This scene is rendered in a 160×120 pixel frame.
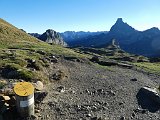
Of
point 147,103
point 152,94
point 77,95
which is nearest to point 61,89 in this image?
point 77,95

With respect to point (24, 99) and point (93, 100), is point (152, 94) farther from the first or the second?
point (24, 99)

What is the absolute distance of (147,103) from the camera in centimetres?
3177

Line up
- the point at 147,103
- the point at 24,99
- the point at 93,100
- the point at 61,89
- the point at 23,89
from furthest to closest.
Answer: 1. the point at 61,89
2. the point at 147,103
3. the point at 93,100
4. the point at 23,89
5. the point at 24,99

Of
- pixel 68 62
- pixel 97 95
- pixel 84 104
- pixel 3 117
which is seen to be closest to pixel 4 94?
pixel 3 117

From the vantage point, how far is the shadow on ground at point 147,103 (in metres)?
30.4

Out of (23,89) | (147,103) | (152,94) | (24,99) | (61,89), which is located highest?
(23,89)

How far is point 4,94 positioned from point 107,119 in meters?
8.48

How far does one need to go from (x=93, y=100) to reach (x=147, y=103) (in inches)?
219

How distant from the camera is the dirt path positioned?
26.4 meters

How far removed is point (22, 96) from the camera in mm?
22625

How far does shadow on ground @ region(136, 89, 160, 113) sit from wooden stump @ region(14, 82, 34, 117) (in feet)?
39.5

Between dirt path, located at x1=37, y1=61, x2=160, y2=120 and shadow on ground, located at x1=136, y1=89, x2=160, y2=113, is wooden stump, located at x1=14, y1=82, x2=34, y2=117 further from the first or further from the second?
shadow on ground, located at x1=136, y1=89, x2=160, y2=113

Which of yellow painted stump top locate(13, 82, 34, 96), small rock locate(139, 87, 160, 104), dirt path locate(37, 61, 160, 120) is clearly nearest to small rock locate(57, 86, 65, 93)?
dirt path locate(37, 61, 160, 120)

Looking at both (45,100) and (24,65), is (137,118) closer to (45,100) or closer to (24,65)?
(45,100)
